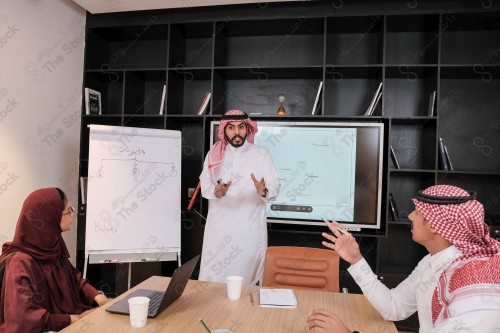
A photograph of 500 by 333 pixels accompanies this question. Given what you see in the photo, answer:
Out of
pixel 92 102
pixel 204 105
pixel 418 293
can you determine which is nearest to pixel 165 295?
pixel 418 293

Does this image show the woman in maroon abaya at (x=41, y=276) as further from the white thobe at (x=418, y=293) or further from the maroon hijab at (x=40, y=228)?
the white thobe at (x=418, y=293)

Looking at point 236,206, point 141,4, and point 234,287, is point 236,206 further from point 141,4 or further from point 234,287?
point 141,4

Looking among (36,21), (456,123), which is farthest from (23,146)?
(456,123)

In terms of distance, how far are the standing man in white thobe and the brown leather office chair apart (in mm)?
689

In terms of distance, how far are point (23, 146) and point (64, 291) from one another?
156 cm

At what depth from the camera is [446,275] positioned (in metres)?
1.31

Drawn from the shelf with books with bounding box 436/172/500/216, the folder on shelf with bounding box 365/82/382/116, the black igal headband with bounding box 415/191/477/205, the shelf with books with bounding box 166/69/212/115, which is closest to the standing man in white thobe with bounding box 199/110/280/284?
the shelf with books with bounding box 166/69/212/115

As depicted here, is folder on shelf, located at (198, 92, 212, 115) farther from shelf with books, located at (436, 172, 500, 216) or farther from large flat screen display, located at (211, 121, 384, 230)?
shelf with books, located at (436, 172, 500, 216)

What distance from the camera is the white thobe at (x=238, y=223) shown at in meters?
2.92

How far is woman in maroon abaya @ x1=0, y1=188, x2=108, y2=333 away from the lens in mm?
1691

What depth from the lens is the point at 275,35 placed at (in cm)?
388

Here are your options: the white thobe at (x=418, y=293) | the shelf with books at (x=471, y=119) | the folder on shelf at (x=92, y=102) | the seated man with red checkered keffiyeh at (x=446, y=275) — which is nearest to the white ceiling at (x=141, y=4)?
the folder on shelf at (x=92, y=102)

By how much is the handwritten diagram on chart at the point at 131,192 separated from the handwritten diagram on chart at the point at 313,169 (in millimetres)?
952

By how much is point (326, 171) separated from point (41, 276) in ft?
8.03
